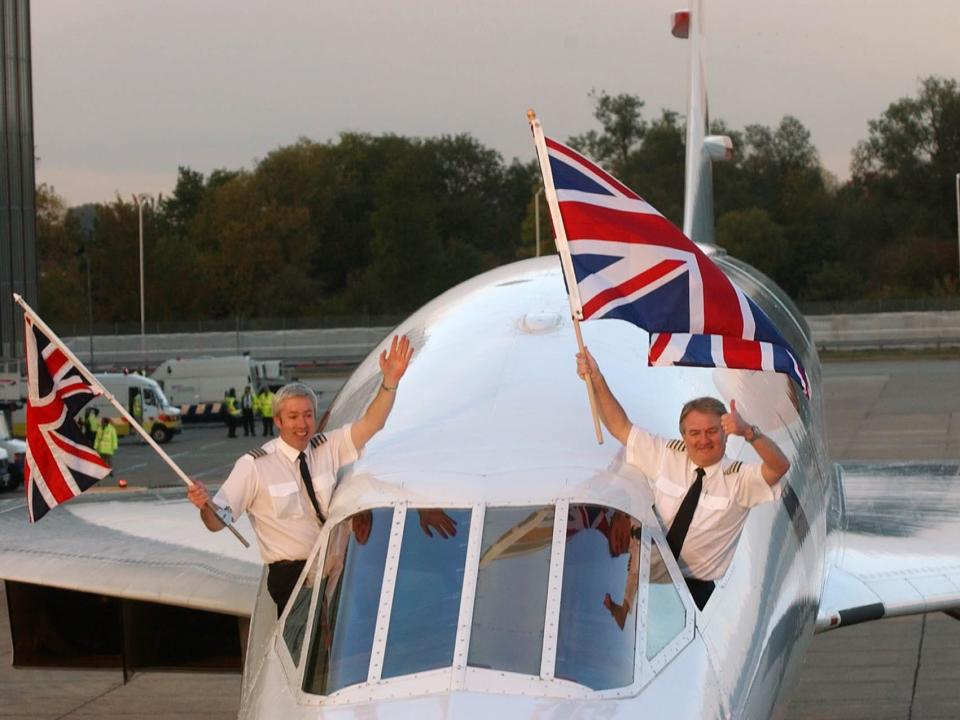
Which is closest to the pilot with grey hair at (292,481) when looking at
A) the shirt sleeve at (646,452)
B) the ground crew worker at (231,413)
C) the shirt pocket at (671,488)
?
the shirt sleeve at (646,452)

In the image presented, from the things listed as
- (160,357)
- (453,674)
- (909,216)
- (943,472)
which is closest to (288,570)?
(453,674)

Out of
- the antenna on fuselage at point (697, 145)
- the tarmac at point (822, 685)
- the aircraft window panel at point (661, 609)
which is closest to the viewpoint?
the aircraft window panel at point (661, 609)

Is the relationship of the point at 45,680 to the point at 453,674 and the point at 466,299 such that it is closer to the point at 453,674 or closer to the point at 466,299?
the point at 466,299

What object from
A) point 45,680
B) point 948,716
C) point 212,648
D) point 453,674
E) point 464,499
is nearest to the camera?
point 453,674

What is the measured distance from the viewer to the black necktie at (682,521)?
858 centimetres

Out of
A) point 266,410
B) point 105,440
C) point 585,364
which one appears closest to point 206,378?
point 266,410

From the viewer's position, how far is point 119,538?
1456cm

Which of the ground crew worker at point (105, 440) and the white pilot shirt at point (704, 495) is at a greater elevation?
the white pilot shirt at point (704, 495)

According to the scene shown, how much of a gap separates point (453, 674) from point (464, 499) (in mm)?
1137

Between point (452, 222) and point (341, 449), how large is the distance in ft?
431

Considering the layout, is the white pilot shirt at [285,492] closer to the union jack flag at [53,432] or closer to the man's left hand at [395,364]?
the man's left hand at [395,364]

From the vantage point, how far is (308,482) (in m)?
9.34

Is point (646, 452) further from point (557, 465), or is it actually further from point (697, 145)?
point (697, 145)

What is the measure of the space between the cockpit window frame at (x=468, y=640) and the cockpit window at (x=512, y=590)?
0.03 m
